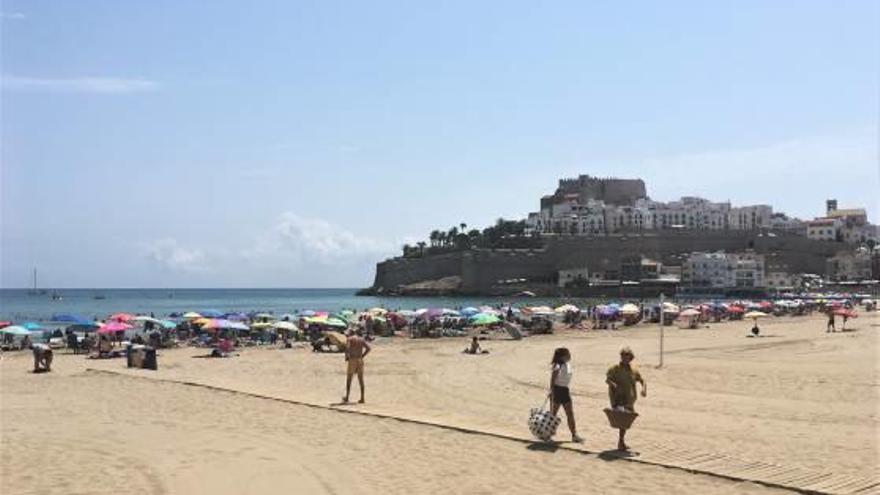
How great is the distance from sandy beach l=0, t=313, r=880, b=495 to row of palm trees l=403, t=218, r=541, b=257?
129 m

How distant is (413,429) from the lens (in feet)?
38.8

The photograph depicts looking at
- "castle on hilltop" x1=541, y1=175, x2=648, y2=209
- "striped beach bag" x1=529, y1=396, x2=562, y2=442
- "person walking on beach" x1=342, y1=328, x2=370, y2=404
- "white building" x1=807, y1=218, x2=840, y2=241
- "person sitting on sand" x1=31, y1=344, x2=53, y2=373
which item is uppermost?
"castle on hilltop" x1=541, y1=175, x2=648, y2=209

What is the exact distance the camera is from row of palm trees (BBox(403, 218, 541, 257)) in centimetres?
15288

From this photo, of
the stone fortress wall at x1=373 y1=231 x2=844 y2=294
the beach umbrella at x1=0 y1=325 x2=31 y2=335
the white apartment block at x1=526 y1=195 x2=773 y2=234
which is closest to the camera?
the beach umbrella at x1=0 y1=325 x2=31 y2=335

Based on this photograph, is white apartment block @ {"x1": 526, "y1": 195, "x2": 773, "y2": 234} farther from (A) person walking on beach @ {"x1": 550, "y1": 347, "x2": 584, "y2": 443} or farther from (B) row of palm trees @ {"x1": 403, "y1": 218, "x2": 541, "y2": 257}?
(A) person walking on beach @ {"x1": 550, "y1": 347, "x2": 584, "y2": 443}

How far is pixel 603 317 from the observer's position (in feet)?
161

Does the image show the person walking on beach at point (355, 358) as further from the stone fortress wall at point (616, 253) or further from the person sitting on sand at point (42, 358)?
the stone fortress wall at point (616, 253)

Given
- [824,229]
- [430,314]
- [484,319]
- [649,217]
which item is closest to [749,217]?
[824,229]

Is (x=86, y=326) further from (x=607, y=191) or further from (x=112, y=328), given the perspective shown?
(x=607, y=191)

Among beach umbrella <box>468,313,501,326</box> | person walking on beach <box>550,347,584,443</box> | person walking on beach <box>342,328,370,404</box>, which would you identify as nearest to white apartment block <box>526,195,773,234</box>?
beach umbrella <box>468,313,501,326</box>

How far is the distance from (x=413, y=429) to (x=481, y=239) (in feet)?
496

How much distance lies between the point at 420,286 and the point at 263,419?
141 metres

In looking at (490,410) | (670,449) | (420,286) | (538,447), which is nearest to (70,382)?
(490,410)

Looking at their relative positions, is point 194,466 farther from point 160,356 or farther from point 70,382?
point 160,356
